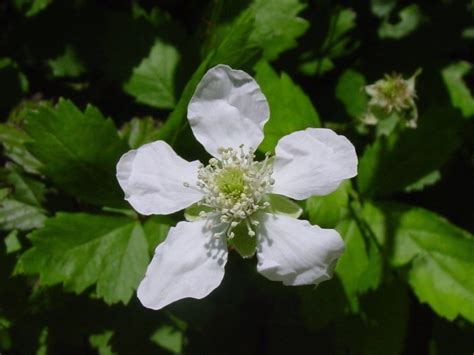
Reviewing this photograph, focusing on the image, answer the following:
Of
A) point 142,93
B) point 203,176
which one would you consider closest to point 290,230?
point 203,176

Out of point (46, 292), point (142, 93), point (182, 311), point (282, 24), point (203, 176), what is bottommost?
point (182, 311)

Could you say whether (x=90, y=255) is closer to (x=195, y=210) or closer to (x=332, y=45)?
(x=195, y=210)

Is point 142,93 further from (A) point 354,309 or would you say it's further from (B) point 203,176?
(A) point 354,309

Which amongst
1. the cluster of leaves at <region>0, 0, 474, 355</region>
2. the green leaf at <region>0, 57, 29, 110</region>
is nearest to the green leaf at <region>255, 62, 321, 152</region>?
the cluster of leaves at <region>0, 0, 474, 355</region>

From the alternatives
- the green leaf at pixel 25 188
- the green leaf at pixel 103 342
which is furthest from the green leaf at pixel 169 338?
the green leaf at pixel 25 188

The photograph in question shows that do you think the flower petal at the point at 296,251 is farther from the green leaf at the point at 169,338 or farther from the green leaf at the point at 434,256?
the green leaf at the point at 169,338

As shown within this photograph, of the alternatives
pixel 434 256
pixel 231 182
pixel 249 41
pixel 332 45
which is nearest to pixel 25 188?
pixel 231 182
